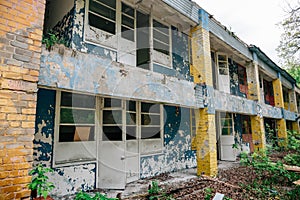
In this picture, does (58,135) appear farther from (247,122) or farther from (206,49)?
(247,122)

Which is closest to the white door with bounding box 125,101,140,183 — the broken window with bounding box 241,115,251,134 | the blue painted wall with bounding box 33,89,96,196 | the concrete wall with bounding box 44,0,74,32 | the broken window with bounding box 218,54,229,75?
the blue painted wall with bounding box 33,89,96,196

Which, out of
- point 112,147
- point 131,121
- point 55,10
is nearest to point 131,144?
point 131,121

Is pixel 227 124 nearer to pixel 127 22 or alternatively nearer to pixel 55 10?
pixel 127 22

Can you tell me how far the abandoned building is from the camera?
255cm

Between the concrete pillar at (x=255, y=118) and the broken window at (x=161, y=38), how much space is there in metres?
4.95

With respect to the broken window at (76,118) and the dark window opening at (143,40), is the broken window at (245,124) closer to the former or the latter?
the dark window opening at (143,40)

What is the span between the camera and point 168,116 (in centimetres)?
727

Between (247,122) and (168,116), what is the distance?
650 cm

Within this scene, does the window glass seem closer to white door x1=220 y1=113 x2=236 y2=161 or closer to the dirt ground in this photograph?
the dirt ground

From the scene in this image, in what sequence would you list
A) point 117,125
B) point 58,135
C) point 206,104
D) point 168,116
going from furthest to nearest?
point 168,116
point 206,104
point 117,125
point 58,135

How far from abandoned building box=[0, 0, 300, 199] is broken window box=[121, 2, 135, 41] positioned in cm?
3

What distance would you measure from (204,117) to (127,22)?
3.74m

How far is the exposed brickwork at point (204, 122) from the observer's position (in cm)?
597

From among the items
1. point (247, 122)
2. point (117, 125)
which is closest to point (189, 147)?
point (117, 125)
